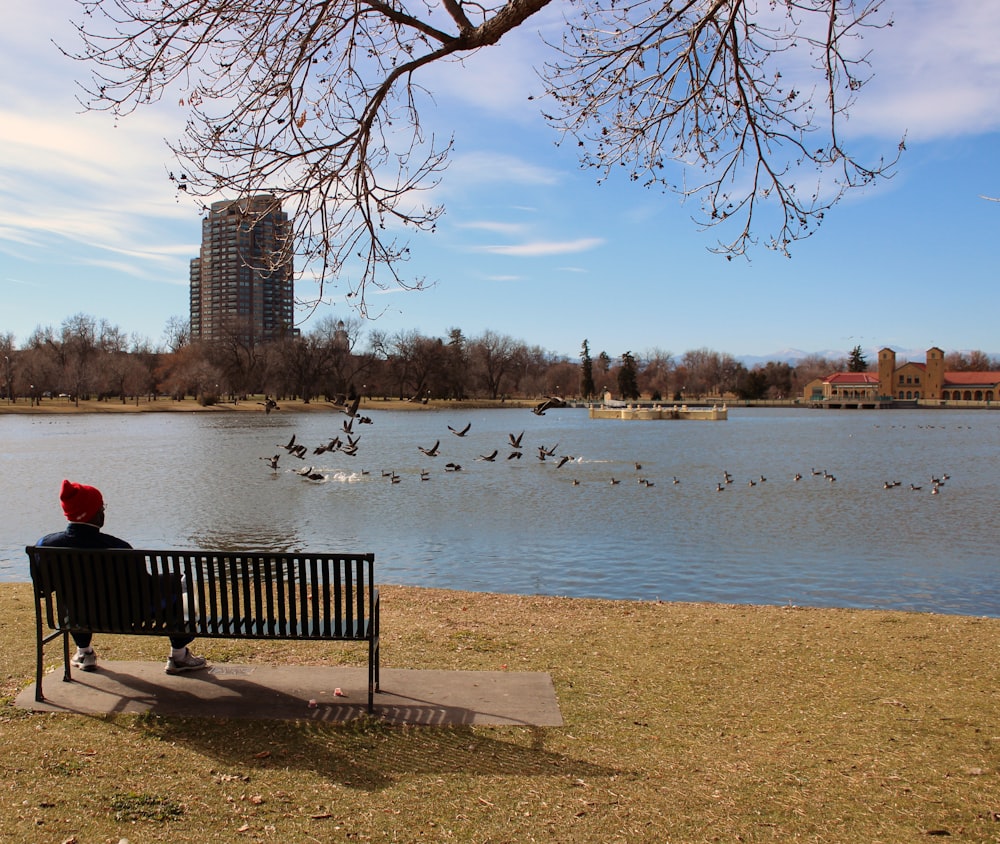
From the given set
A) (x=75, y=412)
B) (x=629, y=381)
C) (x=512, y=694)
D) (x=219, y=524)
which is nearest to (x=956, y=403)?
(x=629, y=381)

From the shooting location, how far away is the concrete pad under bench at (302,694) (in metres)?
4.66

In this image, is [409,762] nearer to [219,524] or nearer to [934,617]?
[934,617]

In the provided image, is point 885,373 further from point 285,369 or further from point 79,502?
point 79,502

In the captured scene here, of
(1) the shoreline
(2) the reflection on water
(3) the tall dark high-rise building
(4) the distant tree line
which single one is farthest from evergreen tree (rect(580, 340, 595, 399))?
(3) the tall dark high-rise building

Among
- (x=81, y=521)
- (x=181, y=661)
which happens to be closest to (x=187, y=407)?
(x=181, y=661)

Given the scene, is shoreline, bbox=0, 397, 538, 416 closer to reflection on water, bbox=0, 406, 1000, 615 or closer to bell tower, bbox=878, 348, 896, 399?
reflection on water, bbox=0, 406, 1000, 615

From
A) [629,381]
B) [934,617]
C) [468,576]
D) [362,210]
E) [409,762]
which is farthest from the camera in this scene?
[629,381]

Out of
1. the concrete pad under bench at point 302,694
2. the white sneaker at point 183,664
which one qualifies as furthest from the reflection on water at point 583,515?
the white sneaker at point 183,664

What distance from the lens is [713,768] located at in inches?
163

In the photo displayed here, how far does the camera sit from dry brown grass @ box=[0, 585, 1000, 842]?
3467 millimetres

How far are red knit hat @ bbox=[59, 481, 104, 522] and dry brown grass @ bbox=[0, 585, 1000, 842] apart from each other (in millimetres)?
1146

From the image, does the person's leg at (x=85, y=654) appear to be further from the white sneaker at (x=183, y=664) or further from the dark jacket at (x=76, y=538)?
the dark jacket at (x=76, y=538)

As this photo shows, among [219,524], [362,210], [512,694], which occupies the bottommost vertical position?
[219,524]

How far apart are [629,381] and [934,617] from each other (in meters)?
135
